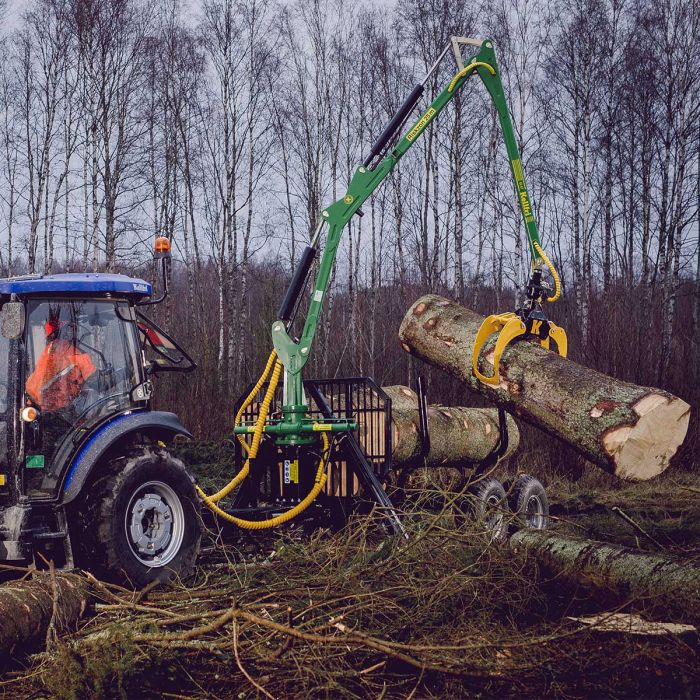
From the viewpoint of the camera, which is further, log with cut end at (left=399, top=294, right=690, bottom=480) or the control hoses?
the control hoses

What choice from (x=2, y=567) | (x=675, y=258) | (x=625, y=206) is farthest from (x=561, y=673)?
(x=625, y=206)

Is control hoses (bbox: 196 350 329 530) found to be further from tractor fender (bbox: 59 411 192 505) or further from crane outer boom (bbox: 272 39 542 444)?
tractor fender (bbox: 59 411 192 505)

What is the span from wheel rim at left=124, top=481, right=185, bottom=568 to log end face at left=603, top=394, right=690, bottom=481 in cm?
323

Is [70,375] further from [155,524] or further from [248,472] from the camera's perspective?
[248,472]

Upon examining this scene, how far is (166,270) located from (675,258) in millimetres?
19046

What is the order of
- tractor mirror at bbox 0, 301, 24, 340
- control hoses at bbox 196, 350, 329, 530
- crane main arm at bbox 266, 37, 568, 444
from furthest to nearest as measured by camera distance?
crane main arm at bbox 266, 37, 568, 444 → control hoses at bbox 196, 350, 329, 530 → tractor mirror at bbox 0, 301, 24, 340

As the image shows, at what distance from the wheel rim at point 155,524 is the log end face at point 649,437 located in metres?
3.23

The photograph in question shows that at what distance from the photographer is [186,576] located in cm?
604

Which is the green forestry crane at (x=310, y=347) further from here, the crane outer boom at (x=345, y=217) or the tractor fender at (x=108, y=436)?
the tractor fender at (x=108, y=436)

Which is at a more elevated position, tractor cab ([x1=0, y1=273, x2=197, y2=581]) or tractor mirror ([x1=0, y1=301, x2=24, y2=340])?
tractor mirror ([x1=0, y1=301, x2=24, y2=340])

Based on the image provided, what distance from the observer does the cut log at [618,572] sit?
16.8 ft

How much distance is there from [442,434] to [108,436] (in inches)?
156

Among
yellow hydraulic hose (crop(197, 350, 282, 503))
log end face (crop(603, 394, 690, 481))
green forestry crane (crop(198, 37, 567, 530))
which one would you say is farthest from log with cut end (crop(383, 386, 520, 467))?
log end face (crop(603, 394, 690, 481))

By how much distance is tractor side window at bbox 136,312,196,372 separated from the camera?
6672 millimetres
